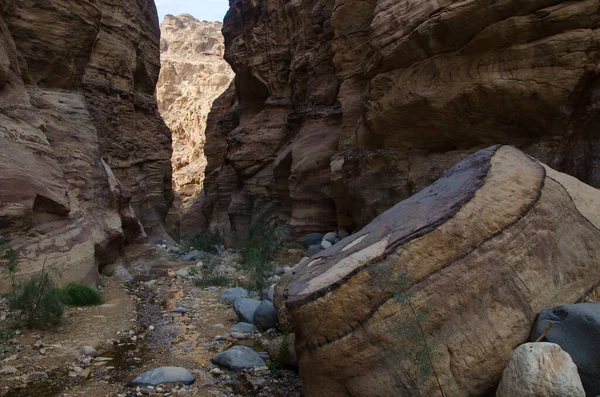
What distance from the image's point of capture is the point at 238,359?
4230 mm

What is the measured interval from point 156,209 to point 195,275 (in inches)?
359

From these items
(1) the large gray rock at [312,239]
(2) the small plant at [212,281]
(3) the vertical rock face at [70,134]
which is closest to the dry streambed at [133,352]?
(2) the small plant at [212,281]

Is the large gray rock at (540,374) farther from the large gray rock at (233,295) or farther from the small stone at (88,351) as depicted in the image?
the large gray rock at (233,295)

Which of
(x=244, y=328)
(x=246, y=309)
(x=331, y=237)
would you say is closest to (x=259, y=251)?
(x=331, y=237)

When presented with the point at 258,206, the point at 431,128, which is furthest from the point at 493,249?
the point at 258,206

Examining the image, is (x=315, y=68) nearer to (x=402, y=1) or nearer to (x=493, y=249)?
(x=402, y=1)

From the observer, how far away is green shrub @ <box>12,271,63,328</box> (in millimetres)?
4906

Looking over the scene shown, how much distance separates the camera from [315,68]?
42.9 ft

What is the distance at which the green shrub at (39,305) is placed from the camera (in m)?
4.91

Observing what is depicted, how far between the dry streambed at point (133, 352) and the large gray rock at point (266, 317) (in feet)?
0.62

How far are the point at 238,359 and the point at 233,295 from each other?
290 cm

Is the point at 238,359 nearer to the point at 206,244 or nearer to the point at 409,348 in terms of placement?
the point at 409,348

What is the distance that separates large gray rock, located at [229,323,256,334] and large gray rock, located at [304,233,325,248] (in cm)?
→ 623

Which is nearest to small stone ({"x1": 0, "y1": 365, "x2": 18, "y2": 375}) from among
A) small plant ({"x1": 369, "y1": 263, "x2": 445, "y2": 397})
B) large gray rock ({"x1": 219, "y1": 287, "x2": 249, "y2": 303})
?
small plant ({"x1": 369, "y1": 263, "x2": 445, "y2": 397})
